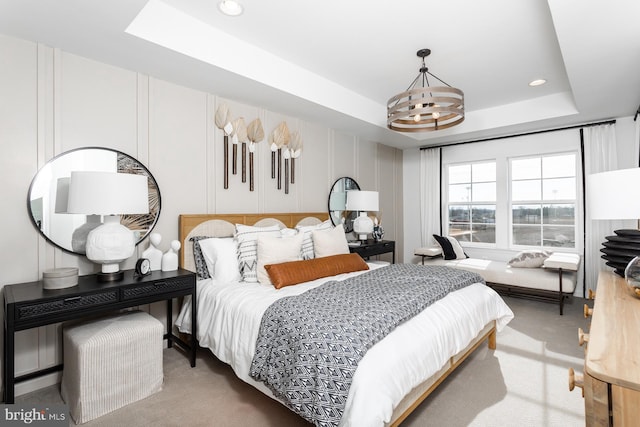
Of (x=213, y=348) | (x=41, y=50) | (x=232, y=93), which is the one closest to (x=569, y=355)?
(x=213, y=348)

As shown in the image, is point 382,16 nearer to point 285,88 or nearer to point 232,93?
point 285,88

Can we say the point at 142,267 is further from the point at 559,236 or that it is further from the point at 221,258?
the point at 559,236

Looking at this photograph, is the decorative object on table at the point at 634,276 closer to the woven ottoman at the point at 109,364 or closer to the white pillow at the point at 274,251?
the white pillow at the point at 274,251

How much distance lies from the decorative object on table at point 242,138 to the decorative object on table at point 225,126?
62mm

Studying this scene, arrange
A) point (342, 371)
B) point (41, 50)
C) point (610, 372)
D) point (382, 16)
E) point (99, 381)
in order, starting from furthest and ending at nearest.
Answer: point (382, 16) → point (41, 50) → point (99, 381) → point (342, 371) → point (610, 372)

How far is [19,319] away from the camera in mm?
1738

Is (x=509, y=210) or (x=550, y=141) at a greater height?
(x=550, y=141)

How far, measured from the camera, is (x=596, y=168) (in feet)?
13.6

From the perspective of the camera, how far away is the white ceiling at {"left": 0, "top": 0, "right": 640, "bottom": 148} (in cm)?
203

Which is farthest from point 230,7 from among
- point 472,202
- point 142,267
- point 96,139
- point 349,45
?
point 472,202

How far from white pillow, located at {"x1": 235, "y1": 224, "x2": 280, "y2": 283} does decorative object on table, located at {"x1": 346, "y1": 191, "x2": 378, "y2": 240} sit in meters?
1.70

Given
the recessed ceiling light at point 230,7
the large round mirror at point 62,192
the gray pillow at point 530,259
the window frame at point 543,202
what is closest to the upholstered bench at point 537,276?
the gray pillow at point 530,259

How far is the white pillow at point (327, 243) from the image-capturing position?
3.21 metres

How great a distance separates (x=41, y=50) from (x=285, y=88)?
1822mm
